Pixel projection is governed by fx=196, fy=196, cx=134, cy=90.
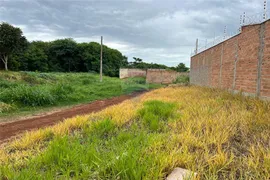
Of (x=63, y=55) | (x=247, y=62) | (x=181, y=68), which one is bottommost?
(x=247, y=62)

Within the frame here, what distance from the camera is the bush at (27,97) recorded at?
7.61 m

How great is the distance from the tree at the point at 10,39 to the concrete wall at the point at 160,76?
1404 centimetres

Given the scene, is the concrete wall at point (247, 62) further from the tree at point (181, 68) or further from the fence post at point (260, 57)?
the tree at point (181, 68)

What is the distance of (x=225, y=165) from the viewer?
1961mm

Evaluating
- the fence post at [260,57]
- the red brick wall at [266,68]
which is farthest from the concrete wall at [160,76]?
the red brick wall at [266,68]

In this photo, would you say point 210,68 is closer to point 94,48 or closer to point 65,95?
point 65,95

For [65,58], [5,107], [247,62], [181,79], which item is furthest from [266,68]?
[65,58]

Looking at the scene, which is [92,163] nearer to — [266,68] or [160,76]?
[266,68]

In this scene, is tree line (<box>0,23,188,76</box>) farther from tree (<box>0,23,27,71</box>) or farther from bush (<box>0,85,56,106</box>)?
bush (<box>0,85,56,106</box>)

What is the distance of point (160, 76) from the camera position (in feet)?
77.0

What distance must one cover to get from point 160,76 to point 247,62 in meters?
17.5

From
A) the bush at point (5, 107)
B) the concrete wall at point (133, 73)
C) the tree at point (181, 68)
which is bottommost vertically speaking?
the bush at point (5, 107)

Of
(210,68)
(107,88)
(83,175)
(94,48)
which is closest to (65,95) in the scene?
(107,88)

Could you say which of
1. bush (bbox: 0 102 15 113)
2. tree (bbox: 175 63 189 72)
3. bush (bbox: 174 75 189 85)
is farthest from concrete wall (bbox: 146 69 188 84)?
bush (bbox: 0 102 15 113)
